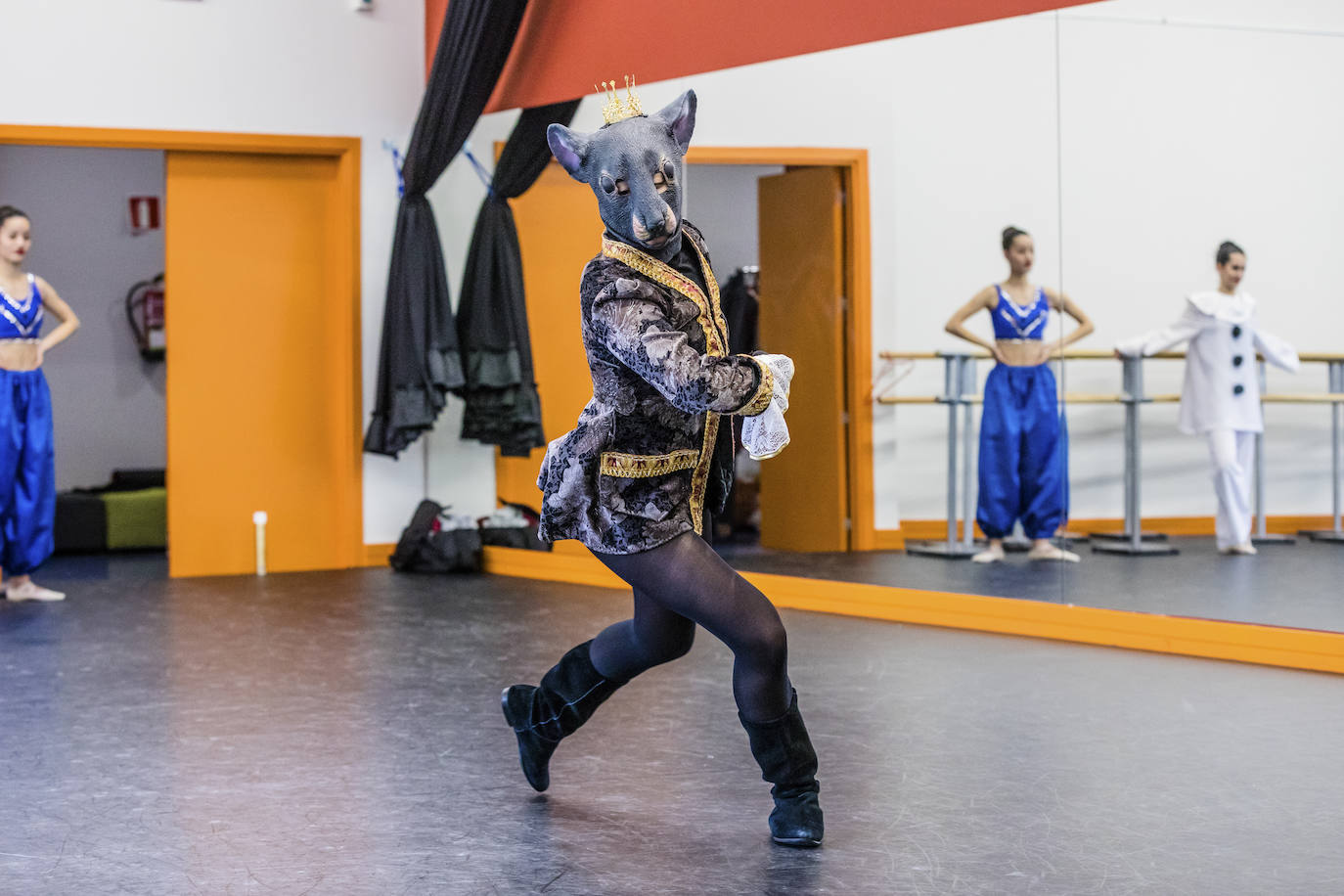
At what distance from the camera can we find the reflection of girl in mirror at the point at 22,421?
5660 mm

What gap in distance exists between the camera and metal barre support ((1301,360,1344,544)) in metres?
4.59

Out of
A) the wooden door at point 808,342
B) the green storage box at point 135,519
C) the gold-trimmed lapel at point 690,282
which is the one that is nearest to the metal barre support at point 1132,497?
the wooden door at point 808,342

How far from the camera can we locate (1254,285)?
16.0 feet

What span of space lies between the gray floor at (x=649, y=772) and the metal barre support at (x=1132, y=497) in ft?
2.31

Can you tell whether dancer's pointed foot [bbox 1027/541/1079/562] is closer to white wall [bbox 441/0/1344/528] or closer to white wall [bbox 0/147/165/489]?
white wall [bbox 441/0/1344/528]

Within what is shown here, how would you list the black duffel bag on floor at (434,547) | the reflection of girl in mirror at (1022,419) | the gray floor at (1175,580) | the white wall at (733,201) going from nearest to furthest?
1. the gray floor at (1175,580)
2. the reflection of girl in mirror at (1022,419)
3. the white wall at (733,201)
4. the black duffel bag on floor at (434,547)

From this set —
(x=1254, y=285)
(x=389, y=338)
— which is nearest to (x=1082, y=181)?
(x=1254, y=285)

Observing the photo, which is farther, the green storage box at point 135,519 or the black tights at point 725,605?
the green storage box at point 135,519

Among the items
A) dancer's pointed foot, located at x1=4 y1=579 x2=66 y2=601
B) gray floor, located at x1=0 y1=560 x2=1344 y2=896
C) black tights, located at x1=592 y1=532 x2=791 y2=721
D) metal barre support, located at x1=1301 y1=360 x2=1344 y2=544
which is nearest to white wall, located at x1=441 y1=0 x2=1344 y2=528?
metal barre support, located at x1=1301 y1=360 x2=1344 y2=544

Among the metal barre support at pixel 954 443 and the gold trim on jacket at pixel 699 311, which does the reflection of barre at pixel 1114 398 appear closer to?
the metal barre support at pixel 954 443

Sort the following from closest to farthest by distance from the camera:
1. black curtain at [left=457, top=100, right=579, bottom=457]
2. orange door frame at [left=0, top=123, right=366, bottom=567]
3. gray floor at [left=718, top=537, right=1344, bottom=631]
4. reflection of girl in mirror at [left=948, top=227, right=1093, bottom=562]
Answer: gray floor at [left=718, top=537, right=1344, bottom=631] → reflection of girl in mirror at [left=948, top=227, right=1093, bottom=562] → black curtain at [left=457, top=100, right=579, bottom=457] → orange door frame at [left=0, top=123, right=366, bottom=567]

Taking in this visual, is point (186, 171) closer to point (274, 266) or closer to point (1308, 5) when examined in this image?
point (274, 266)

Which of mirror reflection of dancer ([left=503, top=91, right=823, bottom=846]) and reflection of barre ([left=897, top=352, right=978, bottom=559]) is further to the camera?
reflection of barre ([left=897, top=352, right=978, bottom=559])

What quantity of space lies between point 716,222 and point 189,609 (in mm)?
2677
